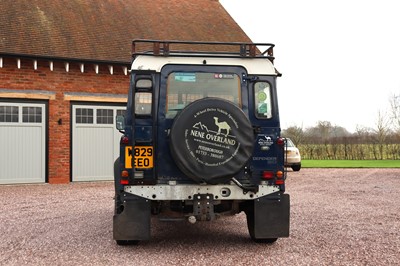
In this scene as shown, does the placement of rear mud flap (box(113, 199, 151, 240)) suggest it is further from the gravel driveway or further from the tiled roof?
the tiled roof

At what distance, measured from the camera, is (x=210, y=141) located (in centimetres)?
581

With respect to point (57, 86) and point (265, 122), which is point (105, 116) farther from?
point (265, 122)

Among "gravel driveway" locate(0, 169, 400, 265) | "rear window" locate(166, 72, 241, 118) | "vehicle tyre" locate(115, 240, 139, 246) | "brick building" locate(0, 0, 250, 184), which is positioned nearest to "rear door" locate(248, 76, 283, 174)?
"rear window" locate(166, 72, 241, 118)

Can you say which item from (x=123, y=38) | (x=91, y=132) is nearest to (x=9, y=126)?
(x=91, y=132)

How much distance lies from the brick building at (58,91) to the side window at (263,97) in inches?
423

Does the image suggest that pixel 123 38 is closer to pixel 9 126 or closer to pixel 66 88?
pixel 66 88

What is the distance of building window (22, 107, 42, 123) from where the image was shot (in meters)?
15.3

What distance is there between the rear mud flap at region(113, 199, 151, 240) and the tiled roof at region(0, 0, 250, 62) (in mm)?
10655

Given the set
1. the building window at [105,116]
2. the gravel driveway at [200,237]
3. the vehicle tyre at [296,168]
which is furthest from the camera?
the vehicle tyre at [296,168]

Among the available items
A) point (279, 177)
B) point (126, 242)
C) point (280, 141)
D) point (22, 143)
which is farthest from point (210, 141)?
point (22, 143)

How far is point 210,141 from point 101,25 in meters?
13.9

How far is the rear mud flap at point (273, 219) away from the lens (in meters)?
6.21

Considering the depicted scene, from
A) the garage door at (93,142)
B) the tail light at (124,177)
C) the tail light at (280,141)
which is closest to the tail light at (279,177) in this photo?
the tail light at (280,141)

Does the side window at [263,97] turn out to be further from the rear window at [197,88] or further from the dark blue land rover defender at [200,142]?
the rear window at [197,88]
